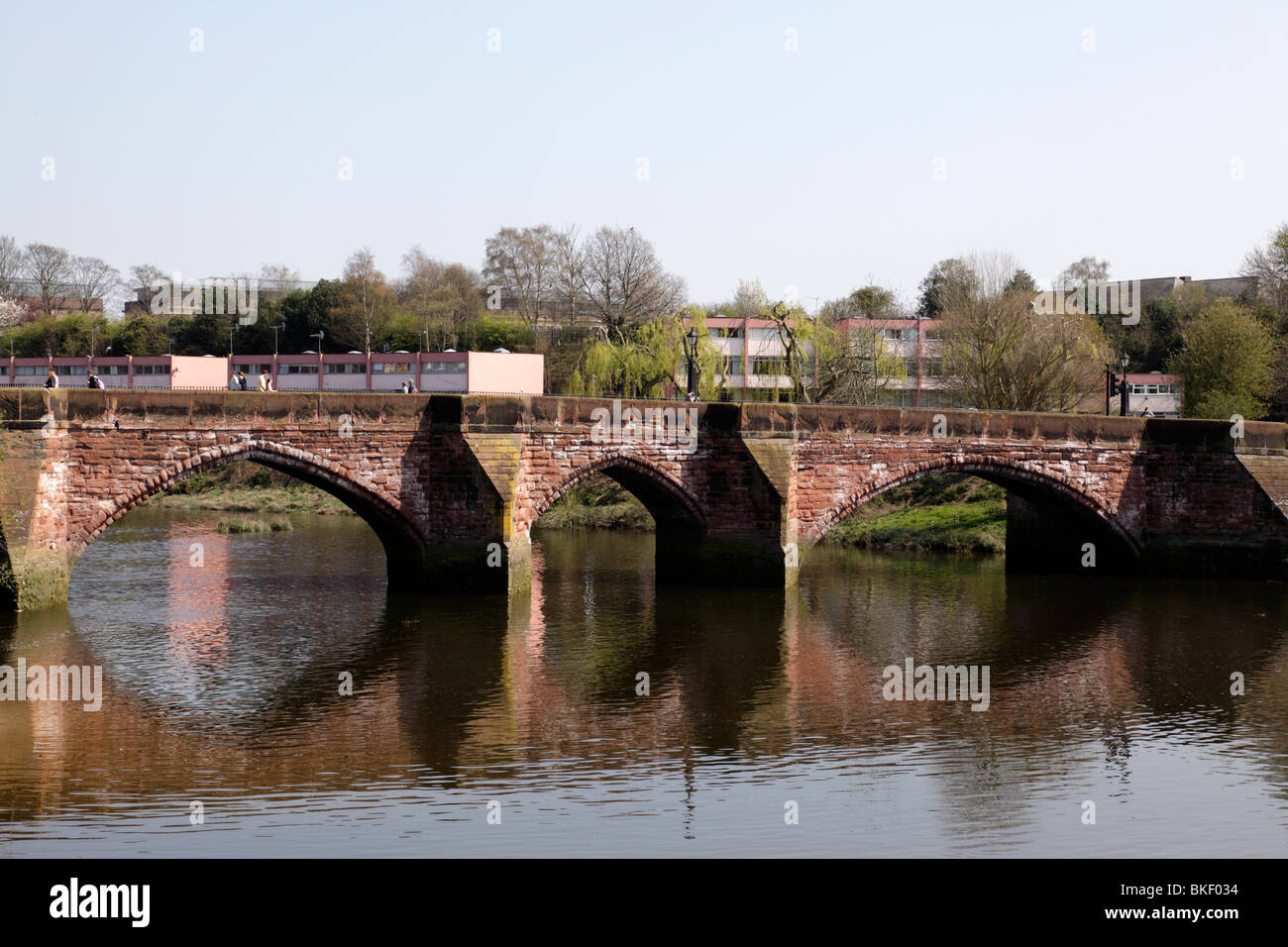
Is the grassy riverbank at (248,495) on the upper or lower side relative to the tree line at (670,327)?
lower

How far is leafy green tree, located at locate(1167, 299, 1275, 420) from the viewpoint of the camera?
170 ft

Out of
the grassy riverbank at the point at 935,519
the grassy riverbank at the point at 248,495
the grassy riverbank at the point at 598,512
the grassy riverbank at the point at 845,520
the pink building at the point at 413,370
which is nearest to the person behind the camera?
the grassy riverbank at the point at 935,519

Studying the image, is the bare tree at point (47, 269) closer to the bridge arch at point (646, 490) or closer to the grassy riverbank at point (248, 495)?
the grassy riverbank at point (248, 495)

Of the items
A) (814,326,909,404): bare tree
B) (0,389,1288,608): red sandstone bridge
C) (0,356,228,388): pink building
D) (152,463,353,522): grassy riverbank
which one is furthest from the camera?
(0,356,228,388): pink building

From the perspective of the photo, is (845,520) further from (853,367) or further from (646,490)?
(646,490)

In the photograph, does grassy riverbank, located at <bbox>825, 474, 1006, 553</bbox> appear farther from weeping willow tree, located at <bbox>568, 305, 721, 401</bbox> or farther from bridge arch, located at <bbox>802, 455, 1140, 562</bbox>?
weeping willow tree, located at <bbox>568, 305, 721, 401</bbox>

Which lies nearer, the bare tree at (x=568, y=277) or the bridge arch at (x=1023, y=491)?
the bridge arch at (x=1023, y=491)

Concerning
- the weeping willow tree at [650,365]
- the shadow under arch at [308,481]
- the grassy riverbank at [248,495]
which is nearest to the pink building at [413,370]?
the grassy riverbank at [248,495]

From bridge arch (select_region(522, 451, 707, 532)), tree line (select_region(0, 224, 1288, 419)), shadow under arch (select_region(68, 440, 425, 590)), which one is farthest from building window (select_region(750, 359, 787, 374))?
shadow under arch (select_region(68, 440, 425, 590))

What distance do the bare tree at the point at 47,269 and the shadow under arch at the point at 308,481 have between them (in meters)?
74.6

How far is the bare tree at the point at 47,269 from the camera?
302ft

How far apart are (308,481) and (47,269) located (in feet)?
257

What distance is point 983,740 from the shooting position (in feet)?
53.7

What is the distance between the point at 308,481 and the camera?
83.0 ft
